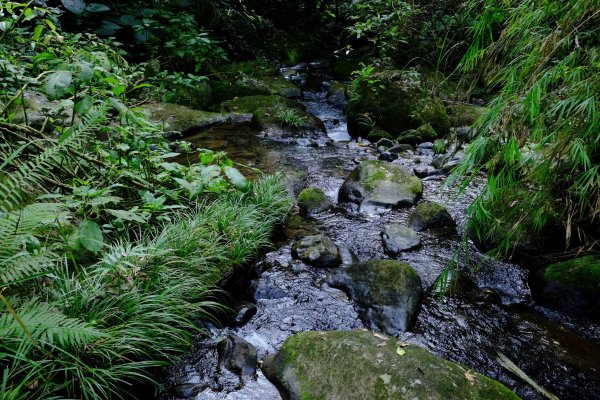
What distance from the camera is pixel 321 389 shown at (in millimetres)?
2365

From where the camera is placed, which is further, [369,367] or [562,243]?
[562,243]

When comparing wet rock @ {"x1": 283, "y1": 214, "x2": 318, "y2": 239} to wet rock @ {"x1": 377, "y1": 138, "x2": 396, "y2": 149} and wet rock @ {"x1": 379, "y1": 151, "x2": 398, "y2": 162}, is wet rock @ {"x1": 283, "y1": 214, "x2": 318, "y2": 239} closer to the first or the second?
wet rock @ {"x1": 379, "y1": 151, "x2": 398, "y2": 162}

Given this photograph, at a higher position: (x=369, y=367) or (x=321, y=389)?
(x=369, y=367)

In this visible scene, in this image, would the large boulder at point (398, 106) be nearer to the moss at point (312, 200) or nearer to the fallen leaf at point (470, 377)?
the moss at point (312, 200)

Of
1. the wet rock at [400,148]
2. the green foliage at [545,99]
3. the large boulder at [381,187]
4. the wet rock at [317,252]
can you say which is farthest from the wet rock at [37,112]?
the wet rock at [400,148]

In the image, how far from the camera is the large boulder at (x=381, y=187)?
5762 mm

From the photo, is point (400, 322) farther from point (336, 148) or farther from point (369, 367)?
point (336, 148)

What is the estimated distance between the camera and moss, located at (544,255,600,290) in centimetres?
342

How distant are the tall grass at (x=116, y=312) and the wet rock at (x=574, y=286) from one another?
10.00 feet

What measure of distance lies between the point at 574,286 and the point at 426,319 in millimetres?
1448

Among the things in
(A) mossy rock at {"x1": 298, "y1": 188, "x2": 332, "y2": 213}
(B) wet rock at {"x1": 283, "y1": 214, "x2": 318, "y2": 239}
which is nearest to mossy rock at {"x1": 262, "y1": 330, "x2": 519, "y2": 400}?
(B) wet rock at {"x1": 283, "y1": 214, "x2": 318, "y2": 239}

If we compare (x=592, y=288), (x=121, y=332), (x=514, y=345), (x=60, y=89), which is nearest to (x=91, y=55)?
(x=60, y=89)

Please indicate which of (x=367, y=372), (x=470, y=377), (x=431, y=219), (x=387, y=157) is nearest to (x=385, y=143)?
(x=387, y=157)

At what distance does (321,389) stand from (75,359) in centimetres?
146
